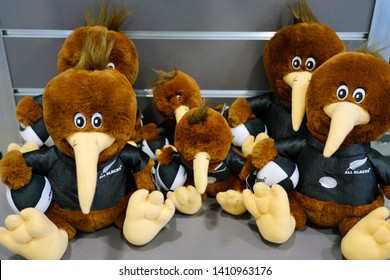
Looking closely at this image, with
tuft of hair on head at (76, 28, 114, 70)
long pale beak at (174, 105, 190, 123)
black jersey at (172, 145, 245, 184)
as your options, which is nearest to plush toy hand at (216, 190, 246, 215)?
black jersey at (172, 145, 245, 184)

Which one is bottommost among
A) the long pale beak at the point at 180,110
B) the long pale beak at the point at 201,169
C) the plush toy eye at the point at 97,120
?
the long pale beak at the point at 201,169

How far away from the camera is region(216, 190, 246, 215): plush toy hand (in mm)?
1073

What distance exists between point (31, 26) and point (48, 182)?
1.95ft

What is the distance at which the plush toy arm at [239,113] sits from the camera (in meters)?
1.23

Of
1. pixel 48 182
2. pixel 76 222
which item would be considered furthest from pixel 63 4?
pixel 76 222

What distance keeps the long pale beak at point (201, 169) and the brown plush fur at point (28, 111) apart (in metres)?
0.55

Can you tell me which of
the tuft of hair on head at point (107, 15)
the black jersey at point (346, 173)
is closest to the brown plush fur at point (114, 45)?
the tuft of hair on head at point (107, 15)

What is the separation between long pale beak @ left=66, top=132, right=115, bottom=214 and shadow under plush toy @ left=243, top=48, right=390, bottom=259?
16.2 inches

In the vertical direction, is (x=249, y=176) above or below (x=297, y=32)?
below

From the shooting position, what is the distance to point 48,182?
98 cm

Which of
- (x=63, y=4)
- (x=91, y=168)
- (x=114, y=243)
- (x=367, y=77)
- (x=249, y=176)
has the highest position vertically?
(x=63, y=4)

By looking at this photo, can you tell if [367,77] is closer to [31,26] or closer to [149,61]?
[149,61]

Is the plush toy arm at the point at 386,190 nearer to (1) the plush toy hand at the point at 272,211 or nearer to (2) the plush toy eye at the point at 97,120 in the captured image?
(1) the plush toy hand at the point at 272,211

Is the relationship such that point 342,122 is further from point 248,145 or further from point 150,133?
point 150,133
